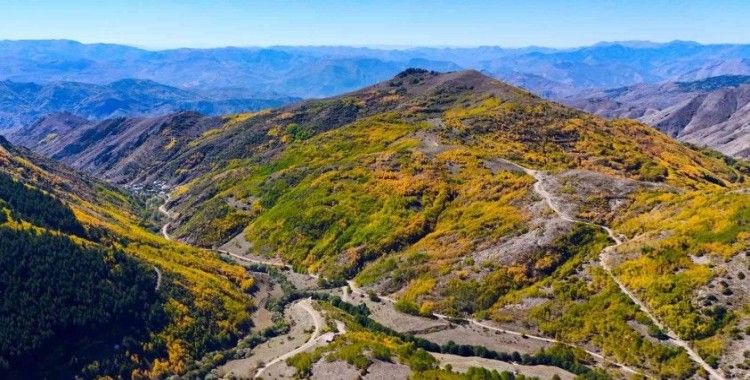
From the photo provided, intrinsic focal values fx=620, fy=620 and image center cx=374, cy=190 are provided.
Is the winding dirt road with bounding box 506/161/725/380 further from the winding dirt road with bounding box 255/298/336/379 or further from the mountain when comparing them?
the winding dirt road with bounding box 255/298/336/379

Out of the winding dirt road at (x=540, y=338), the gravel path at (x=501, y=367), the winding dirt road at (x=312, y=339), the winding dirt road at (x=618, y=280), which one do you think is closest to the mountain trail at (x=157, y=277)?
the winding dirt road at (x=312, y=339)

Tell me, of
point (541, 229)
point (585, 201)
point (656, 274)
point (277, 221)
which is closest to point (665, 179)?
point (585, 201)

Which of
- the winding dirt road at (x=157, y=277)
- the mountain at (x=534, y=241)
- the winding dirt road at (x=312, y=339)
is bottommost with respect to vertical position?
the winding dirt road at (x=312, y=339)

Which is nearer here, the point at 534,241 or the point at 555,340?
the point at 555,340

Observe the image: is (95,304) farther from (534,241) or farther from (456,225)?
(534,241)

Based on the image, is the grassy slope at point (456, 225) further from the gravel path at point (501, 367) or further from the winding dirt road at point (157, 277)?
the winding dirt road at point (157, 277)

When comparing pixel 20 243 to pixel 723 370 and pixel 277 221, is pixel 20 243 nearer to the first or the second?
pixel 277 221

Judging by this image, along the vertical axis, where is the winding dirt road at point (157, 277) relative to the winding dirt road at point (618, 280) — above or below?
below

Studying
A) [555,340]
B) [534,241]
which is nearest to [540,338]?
[555,340]
